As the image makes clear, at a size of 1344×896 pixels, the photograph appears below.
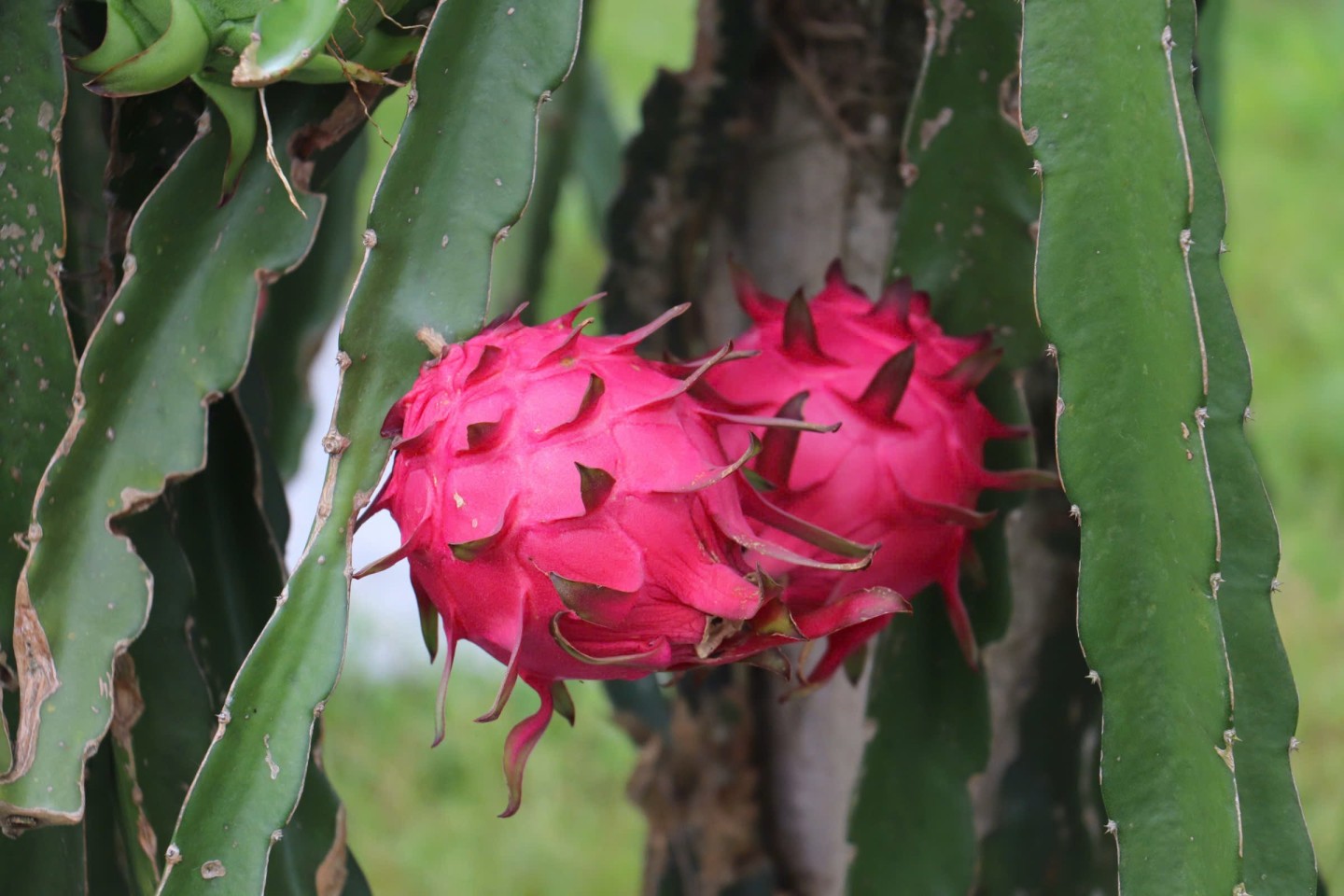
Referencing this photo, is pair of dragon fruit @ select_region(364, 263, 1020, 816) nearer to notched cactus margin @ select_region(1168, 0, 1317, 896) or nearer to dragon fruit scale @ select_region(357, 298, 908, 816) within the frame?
dragon fruit scale @ select_region(357, 298, 908, 816)

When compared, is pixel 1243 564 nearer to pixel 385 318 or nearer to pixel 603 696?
pixel 385 318

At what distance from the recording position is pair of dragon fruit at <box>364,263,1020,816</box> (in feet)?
1.59

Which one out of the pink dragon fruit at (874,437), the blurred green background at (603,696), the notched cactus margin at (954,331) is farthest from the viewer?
the blurred green background at (603,696)

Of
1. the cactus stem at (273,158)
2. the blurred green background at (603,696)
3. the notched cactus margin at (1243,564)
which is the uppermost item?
the cactus stem at (273,158)

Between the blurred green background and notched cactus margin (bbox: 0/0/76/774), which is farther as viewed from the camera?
the blurred green background

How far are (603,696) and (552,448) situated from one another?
111 cm

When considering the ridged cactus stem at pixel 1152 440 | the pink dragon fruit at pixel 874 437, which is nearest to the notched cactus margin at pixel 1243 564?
the ridged cactus stem at pixel 1152 440

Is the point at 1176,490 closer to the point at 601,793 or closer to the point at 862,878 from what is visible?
the point at 862,878

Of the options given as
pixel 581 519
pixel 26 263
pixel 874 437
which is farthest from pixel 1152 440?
pixel 26 263

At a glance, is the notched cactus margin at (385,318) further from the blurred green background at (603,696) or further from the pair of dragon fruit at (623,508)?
the blurred green background at (603,696)

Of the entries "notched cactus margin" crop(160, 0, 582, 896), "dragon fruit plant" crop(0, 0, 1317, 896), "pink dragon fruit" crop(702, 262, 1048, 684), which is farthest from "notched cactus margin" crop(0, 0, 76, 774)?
"pink dragon fruit" crop(702, 262, 1048, 684)

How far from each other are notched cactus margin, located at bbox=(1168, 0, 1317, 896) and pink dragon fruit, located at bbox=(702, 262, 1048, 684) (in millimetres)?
102

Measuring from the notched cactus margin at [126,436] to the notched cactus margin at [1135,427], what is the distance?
1.09 feet

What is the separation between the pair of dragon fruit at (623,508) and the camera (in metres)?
0.49
